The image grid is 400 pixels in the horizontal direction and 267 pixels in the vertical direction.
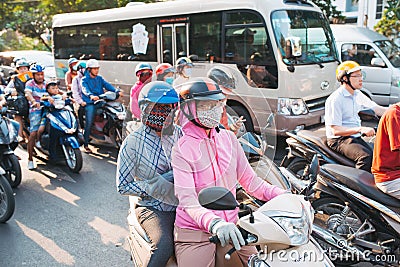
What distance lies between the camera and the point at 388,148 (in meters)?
3.17

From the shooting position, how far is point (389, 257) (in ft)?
10.4

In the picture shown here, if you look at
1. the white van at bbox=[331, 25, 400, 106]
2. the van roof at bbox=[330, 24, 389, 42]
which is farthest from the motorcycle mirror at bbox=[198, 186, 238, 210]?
the van roof at bbox=[330, 24, 389, 42]

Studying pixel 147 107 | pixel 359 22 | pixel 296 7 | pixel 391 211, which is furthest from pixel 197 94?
pixel 359 22

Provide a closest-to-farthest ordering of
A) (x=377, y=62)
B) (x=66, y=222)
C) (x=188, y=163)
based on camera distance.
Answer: (x=188, y=163) → (x=66, y=222) → (x=377, y=62)

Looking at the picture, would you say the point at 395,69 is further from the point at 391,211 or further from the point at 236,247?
the point at 236,247

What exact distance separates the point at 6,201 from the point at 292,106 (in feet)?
14.8

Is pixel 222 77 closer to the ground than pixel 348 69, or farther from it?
farther from it

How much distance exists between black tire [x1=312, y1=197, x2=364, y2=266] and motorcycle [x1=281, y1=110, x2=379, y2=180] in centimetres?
40

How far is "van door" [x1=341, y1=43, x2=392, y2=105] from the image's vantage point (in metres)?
9.58

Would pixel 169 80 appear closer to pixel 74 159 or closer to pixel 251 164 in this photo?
pixel 251 164

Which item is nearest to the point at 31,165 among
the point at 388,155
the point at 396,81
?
the point at 388,155

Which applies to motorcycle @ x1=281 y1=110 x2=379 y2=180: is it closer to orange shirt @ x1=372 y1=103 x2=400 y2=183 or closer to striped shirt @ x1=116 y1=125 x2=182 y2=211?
orange shirt @ x1=372 y1=103 x2=400 y2=183

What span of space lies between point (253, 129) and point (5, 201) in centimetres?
318

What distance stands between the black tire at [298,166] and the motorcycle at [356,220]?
2.88ft
